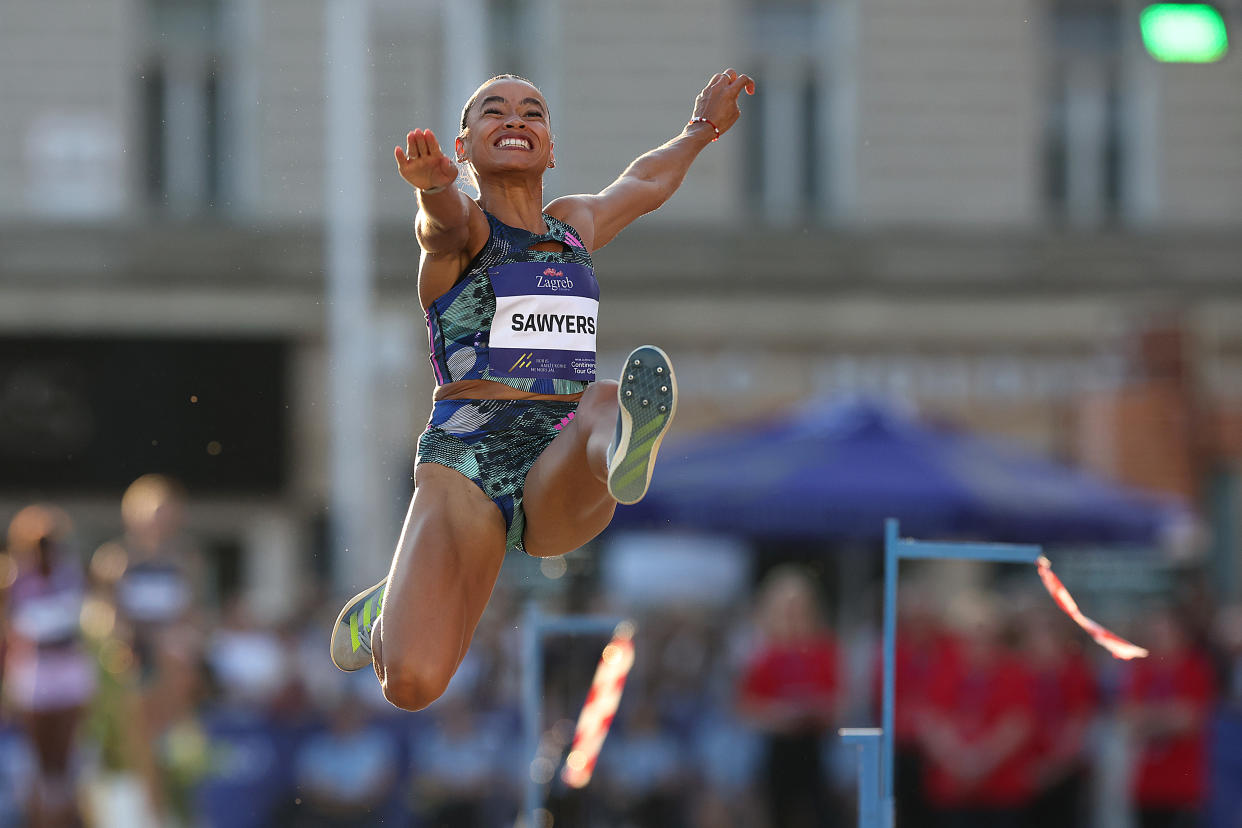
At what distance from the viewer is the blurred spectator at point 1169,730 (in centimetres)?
951

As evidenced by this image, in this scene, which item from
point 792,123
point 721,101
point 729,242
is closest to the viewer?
point 721,101

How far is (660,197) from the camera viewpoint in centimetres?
560

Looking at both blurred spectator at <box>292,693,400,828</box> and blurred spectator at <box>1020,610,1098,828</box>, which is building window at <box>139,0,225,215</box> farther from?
blurred spectator at <box>1020,610,1098,828</box>

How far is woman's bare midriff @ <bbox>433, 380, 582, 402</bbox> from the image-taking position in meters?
5.02

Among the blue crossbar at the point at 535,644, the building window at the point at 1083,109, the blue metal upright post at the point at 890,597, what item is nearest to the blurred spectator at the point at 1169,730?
the blue crossbar at the point at 535,644

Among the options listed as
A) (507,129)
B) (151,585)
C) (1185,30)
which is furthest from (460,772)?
(507,129)

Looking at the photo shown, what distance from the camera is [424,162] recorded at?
451 cm

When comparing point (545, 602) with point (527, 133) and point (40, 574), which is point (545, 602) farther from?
point (527, 133)

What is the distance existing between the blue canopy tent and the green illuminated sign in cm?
293

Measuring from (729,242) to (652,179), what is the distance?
32.1ft

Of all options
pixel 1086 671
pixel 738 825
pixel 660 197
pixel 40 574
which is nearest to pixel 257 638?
pixel 40 574

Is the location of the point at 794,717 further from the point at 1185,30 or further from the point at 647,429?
the point at 647,429

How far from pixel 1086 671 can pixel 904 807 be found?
128 cm

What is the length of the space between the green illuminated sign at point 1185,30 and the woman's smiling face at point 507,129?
3.42m
